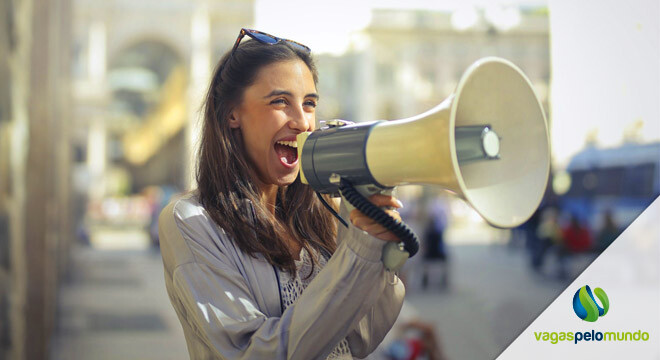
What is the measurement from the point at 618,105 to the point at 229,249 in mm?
1875

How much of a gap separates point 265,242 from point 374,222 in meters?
0.27

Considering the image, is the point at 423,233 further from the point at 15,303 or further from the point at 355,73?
the point at 355,73

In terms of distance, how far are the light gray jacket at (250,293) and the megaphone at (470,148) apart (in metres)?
0.12

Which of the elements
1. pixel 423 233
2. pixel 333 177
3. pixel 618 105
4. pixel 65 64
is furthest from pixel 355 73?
pixel 333 177

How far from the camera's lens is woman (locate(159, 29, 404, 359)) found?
1079mm

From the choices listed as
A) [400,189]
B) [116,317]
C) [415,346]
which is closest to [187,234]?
[415,346]

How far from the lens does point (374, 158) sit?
42.5 inches

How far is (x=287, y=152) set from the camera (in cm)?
136

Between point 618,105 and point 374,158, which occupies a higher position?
point 374,158

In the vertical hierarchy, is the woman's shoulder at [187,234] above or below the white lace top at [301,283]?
above

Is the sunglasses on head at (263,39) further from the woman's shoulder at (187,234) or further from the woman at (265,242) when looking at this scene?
the woman's shoulder at (187,234)

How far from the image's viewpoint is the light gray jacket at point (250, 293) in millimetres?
1071

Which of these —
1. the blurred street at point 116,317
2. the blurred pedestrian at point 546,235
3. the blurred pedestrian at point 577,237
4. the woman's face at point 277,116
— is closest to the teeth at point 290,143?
the woman's face at point 277,116

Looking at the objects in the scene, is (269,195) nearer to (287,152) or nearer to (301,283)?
(287,152)
